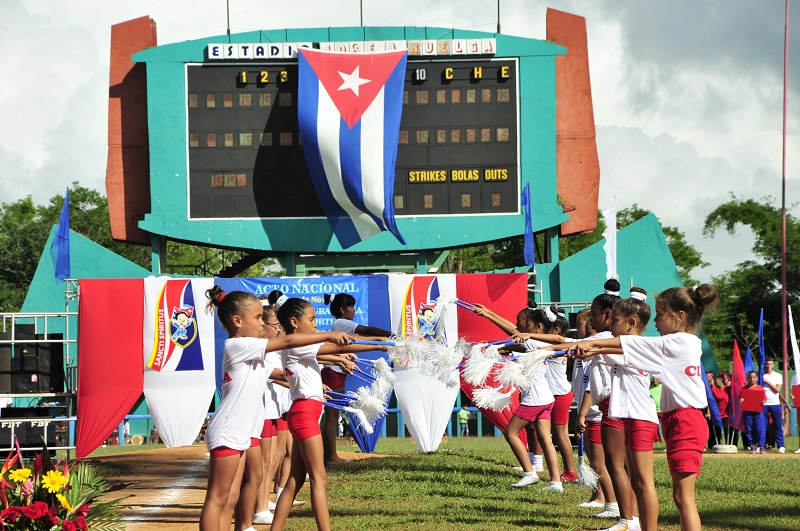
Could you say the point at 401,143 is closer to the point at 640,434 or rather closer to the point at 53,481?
the point at 640,434

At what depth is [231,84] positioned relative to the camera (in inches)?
1024

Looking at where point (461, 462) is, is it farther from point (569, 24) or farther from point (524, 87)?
point (569, 24)

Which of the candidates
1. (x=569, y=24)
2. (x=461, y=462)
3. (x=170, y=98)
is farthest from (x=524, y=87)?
(x=461, y=462)

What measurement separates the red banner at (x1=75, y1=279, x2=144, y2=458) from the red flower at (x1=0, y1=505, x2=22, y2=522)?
13095mm

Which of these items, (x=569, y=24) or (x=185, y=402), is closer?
(x=185, y=402)

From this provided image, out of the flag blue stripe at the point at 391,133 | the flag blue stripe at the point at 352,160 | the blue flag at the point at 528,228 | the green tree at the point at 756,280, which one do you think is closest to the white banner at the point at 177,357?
the flag blue stripe at the point at 352,160

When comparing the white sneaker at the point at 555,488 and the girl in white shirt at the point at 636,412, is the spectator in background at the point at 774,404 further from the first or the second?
the girl in white shirt at the point at 636,412

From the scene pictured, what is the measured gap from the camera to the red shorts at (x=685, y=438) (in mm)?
6465

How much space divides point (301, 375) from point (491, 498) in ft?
11.5

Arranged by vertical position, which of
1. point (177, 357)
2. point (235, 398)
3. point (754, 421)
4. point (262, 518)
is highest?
point (235, 398)

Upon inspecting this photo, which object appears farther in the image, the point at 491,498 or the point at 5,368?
the point at 5,368

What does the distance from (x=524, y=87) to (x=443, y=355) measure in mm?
18596

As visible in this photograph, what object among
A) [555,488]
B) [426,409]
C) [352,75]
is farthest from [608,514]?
[352,75]

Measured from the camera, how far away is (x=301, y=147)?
1014 inches
